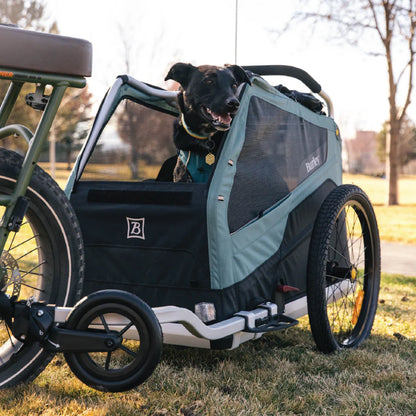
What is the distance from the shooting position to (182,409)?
6.98 ft

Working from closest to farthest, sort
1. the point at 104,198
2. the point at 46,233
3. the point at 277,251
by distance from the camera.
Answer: the point at 46,233 → the point at 104,198 → the point at 277,251

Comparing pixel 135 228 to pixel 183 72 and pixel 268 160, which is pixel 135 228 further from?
pixel 183 72

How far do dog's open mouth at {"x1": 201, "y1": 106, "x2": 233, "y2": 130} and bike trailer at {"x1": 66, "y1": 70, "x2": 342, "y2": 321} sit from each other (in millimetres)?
297

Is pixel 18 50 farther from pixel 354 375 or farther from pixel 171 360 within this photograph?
pixel 354 375

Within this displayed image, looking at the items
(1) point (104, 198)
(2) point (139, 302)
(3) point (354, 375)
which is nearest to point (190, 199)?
(1) point (104, 198)

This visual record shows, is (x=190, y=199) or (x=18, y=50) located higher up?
(x=18, y=50)

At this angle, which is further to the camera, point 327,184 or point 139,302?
point 327,184

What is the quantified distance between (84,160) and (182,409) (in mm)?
1277

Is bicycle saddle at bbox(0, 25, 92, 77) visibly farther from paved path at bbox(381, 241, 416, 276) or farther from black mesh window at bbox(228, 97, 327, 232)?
paved path at bbox(381, 241, 416, 276)

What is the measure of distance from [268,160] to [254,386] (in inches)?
41.2

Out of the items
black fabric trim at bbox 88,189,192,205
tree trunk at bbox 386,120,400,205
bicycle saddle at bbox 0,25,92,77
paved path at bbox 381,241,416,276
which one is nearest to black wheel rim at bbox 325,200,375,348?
black fabric trim at bbox 88,189,192,205

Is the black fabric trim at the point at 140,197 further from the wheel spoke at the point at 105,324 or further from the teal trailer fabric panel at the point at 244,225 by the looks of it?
the wheel spoke at the point at 105,324

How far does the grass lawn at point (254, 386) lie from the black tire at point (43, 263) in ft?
0.57

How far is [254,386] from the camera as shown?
241 centimetres
